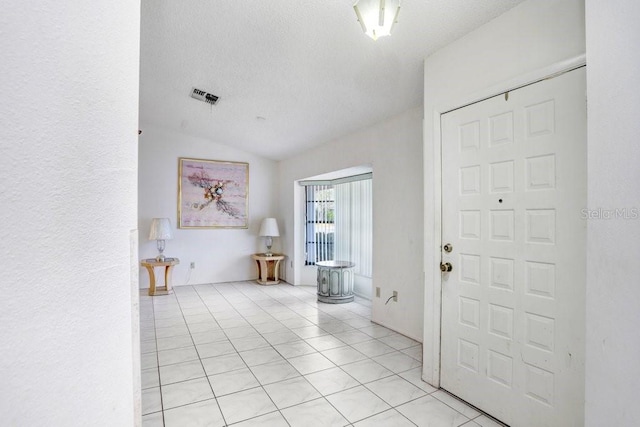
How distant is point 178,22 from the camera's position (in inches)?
104

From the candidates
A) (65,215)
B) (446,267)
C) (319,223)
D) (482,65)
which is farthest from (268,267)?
(65,215)

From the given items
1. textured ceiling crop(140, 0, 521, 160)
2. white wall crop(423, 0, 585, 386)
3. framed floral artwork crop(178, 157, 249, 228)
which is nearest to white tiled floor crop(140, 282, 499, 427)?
white wall crop(423, 0, 585, 386)

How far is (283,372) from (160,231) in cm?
362

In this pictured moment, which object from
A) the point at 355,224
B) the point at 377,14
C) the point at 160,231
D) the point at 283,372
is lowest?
the point at 283,372

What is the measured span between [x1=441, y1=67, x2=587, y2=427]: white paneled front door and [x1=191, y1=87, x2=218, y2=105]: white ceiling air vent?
2.93m

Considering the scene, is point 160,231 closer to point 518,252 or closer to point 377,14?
point 377,14

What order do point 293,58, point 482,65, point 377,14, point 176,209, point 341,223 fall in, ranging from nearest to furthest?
point 377,14 < point 482,65 < point 293,58 < point 341,223 < point 176,209

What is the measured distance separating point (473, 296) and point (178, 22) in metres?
3.08

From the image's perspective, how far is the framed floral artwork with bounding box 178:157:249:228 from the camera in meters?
5.89

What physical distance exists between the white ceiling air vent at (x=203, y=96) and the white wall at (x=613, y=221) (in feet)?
12.1

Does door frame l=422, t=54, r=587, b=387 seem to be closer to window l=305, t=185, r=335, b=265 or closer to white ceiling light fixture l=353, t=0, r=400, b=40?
white ceiling light fixture l=353, t=0, r=400, b=40

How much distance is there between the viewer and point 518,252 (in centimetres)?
192

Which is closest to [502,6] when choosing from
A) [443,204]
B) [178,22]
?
[443,204]

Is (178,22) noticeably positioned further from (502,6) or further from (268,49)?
(502,6)
